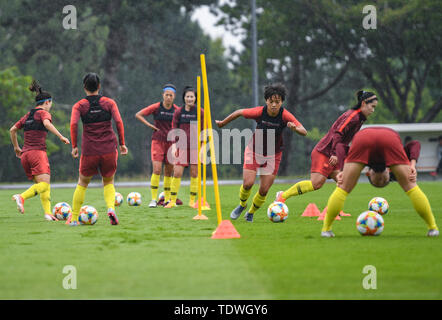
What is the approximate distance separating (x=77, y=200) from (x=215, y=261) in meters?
4.26

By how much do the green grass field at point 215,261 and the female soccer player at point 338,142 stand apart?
0.92 meters

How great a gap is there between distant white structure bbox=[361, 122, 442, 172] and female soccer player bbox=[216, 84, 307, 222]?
846 inches

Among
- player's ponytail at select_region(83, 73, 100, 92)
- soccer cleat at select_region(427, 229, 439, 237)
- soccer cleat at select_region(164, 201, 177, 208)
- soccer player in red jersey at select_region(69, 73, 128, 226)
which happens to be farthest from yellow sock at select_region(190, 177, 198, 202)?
soccer cleat at select_region(427, 229, 439, 237)

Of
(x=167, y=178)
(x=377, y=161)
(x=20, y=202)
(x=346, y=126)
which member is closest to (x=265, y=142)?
(x=346, y=126)

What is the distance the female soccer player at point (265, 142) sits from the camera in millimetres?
10016

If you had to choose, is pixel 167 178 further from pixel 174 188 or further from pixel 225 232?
pixel 225 232

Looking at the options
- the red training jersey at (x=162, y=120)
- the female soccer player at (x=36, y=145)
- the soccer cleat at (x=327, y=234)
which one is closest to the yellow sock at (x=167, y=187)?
the red training jersey at (x=162, y=120)

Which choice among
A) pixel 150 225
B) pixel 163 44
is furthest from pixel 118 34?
pixel 150 225

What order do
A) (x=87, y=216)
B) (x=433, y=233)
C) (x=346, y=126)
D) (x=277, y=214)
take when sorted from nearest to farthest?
(x=433, y=233) → (x=346, y=126) → (x=87, y=216) → (x=277, y=214)

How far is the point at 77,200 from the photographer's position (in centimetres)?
1023

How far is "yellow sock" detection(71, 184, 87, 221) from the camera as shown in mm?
10125

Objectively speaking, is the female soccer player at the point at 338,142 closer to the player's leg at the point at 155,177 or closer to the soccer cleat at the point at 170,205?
the soccer cleat at the point at 170,205

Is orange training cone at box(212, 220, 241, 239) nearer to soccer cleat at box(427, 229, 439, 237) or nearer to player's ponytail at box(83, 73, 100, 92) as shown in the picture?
soccer cleat at box(427, 229, 439, 237)
